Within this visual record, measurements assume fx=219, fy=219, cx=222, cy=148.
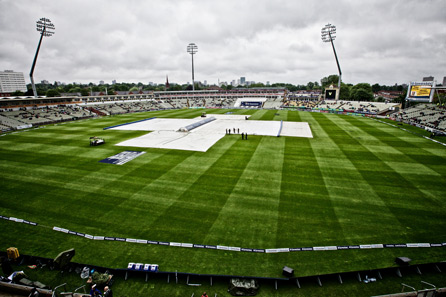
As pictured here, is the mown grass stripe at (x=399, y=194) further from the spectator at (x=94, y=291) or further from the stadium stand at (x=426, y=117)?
the stadium stand at (x=426, y=117)

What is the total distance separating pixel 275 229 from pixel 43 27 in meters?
73.4

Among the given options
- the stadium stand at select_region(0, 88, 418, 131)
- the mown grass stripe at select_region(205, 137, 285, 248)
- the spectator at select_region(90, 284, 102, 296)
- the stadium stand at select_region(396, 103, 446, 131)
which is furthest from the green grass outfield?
the stadium stand at select_region(0, 88, 418, 131)

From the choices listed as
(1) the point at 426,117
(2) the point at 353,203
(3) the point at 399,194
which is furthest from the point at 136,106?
(1) the point at 426,117

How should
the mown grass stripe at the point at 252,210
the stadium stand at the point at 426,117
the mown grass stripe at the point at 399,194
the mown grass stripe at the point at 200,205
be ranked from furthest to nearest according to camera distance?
1. the stadium stand at the point at 426,117
2. the mown grass stripe at the point at 399,194
3. the mown grass stripe at the point at 200,205
4. the mown grass stripe at the point at 252,210

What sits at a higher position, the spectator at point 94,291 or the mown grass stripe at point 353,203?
the mown grass stripe at point 353,203

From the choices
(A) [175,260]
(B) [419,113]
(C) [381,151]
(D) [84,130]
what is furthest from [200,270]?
(B) [419,113]

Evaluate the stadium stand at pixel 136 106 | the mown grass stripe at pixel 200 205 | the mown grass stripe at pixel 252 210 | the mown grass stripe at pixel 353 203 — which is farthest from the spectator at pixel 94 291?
the stadium stand at pixel 136 106

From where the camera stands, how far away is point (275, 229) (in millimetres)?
12266

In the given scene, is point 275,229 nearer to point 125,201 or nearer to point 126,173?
point 125,201

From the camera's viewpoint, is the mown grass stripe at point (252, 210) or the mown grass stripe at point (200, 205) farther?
the mown grass stripe at point (200, 205)

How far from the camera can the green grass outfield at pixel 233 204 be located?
10492mm

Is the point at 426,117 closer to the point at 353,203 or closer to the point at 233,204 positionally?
the point at 353,203

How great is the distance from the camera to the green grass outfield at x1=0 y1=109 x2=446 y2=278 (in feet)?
34.4

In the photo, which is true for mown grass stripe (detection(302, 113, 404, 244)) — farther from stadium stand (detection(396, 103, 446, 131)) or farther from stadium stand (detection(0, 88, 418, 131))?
stadium stand (detection(0, 88, 418, 131))
